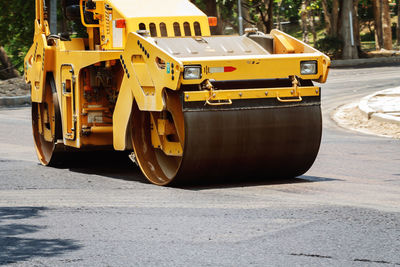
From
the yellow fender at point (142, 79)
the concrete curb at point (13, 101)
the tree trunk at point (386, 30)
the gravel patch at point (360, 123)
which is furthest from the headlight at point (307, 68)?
the tree trunk at point (386, 30)

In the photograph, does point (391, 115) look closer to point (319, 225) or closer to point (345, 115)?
point (345, 115)

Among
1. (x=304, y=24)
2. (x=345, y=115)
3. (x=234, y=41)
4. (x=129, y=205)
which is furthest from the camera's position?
(x=304, y=24)

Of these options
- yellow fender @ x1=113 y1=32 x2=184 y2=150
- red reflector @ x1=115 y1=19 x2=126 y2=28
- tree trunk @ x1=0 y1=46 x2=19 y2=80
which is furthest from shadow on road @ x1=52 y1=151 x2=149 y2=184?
tree trunk @ x1=0 y1=46 x2=19 y2=80

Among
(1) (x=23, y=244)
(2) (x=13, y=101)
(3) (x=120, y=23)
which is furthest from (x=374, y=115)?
(2) (x=13, y=101)

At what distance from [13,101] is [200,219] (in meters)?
20.6

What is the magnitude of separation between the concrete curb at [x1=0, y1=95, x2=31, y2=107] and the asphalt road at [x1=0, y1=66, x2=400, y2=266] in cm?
1578

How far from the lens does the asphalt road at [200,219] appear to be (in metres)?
6.12

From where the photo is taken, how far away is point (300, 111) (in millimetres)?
9305

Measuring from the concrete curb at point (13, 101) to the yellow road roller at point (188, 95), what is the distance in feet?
52.0

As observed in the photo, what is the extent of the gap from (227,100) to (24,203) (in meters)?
2.36

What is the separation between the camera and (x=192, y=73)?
29.1ft

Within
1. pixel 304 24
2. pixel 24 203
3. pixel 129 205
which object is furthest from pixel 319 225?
pixel 304 24

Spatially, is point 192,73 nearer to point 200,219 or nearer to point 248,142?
point 248,142

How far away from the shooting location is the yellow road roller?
8.98m
